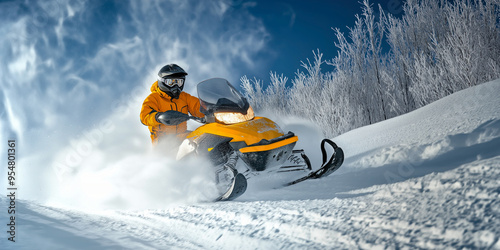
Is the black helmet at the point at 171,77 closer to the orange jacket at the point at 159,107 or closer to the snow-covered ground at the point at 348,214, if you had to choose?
the orange jacket at the point at 159,107

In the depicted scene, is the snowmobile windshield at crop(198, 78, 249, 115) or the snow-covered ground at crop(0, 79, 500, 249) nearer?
the snow-covered ground at crop(0, 79, 500, 249)

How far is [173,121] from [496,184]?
9.07ft

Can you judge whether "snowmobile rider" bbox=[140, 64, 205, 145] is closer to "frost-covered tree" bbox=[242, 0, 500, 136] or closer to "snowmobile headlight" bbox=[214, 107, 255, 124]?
"snowmobile headlight" bbox=[214, 107, 255, 124]

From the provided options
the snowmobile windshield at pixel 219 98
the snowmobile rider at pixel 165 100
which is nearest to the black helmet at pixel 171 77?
the snowmobile rider at pixel 165 100

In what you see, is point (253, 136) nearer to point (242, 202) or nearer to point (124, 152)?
point (242, 202)

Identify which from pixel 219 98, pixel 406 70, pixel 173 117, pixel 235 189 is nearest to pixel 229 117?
pixel 219 98

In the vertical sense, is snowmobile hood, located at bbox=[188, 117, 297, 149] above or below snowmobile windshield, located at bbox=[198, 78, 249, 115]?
below

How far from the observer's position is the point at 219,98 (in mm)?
3641

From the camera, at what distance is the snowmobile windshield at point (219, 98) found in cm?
356

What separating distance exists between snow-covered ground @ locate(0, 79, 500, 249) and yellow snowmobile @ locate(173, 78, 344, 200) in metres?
0.25

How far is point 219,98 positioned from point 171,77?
916 millimetres

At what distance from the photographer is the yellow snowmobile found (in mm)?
3191

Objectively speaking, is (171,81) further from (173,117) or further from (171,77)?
(173,117)

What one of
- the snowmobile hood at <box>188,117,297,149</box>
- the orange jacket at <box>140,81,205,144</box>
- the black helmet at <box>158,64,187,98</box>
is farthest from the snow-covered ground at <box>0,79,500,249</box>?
the black helmet at <box>158,64,187,98</box>
